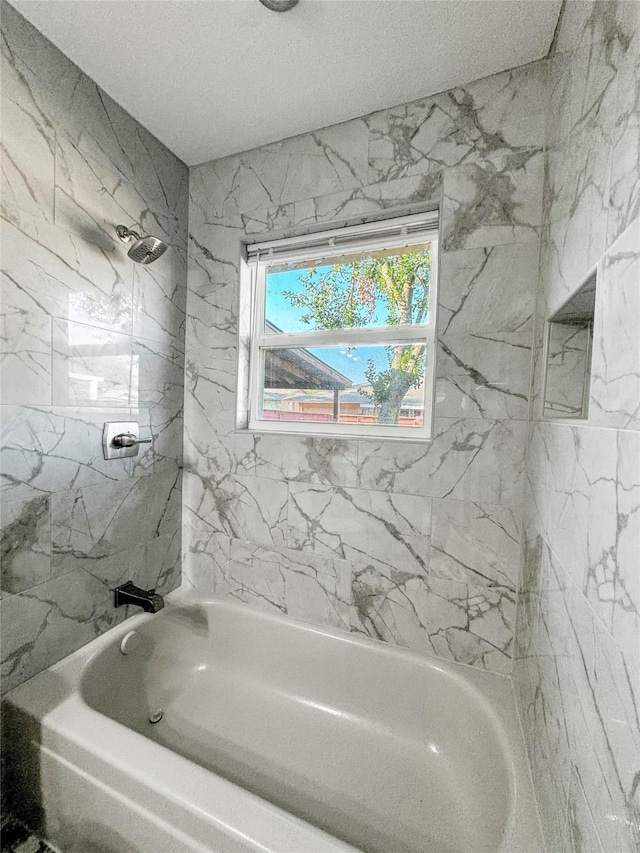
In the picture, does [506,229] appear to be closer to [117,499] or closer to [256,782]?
[117,499]

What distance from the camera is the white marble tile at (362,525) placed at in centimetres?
143

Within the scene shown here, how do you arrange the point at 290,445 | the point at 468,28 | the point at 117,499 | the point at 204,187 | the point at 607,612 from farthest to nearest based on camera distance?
the point at 204,187 < the point at 290,445 < the point at 117,499 < the point at 468,28 < the point at 607,612

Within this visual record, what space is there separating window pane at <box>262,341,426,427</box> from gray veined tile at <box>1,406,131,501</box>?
0.73m

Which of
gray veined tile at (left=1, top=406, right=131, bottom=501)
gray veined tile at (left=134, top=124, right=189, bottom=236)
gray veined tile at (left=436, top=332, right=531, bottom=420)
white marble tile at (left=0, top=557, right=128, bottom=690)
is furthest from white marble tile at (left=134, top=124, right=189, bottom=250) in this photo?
white marble tile at (left=0, top=557, right=128, bottom=690)

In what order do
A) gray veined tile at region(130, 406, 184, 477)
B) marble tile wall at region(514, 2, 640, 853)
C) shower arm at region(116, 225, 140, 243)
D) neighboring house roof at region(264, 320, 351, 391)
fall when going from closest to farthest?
marble tile wall at region(514, 2, 640, 853)
shower arm at region(116, 225, 140, 243)
gray veined tile at region(130, 406, 184, 477)
neighboring house roof at region(264, 320, 351, 391)

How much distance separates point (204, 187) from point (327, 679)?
2364 mm

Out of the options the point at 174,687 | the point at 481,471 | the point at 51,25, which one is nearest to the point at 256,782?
the point at 174,687

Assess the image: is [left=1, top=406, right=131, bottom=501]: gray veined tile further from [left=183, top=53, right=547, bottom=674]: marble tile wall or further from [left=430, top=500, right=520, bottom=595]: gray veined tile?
[left=430, top=500, right=520, bottom=595]: gray veined tile

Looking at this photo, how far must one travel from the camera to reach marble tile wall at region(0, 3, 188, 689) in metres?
1.14

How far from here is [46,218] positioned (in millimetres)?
1213

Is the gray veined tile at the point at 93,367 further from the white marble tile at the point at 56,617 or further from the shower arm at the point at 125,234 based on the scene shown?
the white marble tile at the point at 56,617

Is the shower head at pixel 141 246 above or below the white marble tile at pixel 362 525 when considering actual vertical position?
above

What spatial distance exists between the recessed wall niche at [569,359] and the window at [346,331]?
1.54 feet

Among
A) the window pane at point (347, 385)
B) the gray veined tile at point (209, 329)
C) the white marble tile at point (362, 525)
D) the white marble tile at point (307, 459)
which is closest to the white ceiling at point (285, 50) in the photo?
the gray veined tile at point (209, 329)
